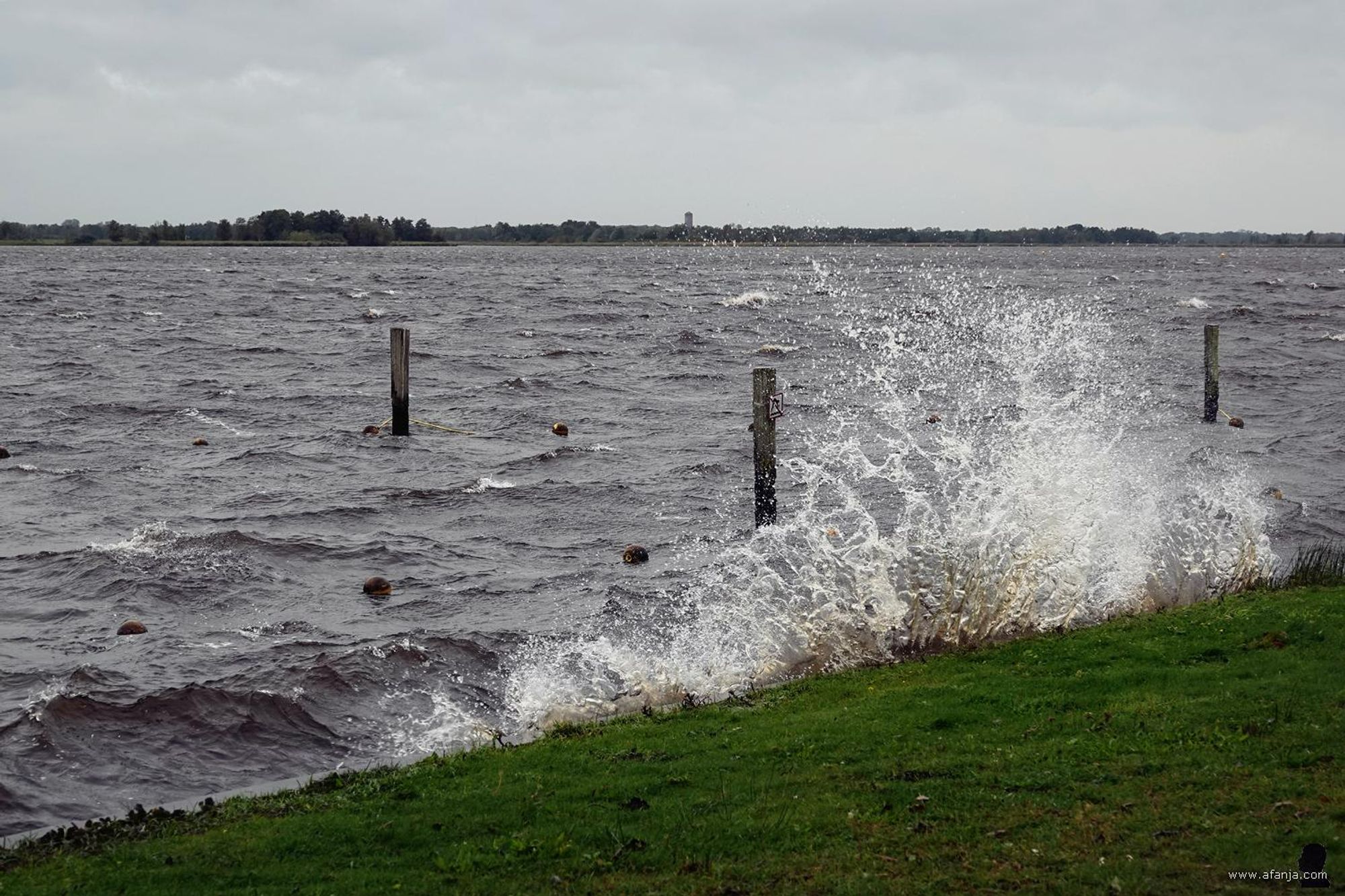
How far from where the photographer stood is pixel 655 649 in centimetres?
1287

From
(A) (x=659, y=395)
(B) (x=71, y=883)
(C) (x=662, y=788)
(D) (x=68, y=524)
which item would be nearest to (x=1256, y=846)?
(C) (x=662, y=788)

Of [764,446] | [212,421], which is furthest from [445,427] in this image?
[764,446]

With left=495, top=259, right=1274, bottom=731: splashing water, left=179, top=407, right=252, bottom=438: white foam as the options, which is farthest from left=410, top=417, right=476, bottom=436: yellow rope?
left=495, top=259, right=1274, bottom=731: splashing water

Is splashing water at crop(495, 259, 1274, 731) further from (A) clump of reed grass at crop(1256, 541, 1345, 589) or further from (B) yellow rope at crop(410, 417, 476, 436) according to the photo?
(B) yellow rope at crop(410, 417, 476, 436)

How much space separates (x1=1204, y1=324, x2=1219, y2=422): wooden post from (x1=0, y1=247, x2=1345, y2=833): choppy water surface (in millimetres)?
592

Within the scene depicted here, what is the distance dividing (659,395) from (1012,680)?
24.6 metres

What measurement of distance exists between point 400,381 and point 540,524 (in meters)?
7.69

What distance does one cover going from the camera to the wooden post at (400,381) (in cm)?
2494

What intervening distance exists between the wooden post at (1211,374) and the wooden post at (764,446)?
1436cm

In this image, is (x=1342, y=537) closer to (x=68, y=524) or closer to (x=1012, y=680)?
(x=1012, y=680)

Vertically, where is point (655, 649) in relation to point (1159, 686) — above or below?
below

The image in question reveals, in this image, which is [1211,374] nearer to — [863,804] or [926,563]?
[926,563]

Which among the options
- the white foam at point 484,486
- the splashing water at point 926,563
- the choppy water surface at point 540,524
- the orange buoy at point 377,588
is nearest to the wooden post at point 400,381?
the choppy water surface at point 540,524

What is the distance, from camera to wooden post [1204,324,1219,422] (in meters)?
27.7
